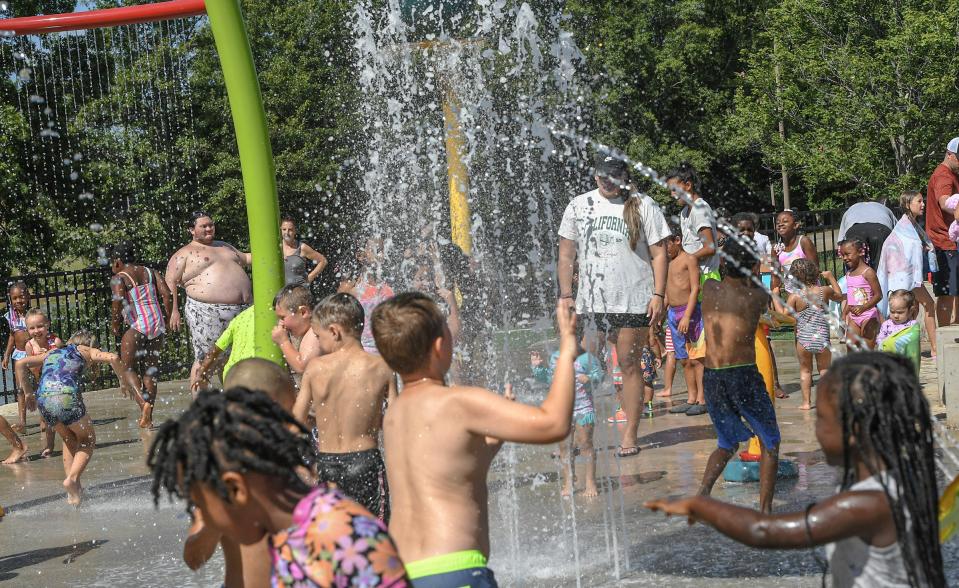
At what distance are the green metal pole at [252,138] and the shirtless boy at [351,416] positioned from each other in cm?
39

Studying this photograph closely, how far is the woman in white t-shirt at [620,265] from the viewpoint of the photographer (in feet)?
24.4

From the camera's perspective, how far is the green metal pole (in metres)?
4.46

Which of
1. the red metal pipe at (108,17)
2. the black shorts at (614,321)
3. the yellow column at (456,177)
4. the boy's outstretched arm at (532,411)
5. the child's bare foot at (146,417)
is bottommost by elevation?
the child's bare foot at (146,417)

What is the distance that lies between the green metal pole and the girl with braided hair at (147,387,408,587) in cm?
209

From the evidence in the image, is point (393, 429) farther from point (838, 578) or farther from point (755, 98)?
point (755, 98)

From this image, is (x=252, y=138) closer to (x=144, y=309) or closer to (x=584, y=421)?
(x=584, y=421)

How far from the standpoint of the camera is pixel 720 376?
6281 millimetres

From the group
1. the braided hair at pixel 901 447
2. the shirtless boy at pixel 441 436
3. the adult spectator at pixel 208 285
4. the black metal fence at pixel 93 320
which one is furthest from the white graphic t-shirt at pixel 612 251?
the black metal fence at pixel 93 320

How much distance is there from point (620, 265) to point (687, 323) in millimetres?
2166

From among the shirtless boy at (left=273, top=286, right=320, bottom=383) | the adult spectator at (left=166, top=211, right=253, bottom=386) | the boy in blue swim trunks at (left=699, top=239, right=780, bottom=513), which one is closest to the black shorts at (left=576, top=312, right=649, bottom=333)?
the boy in blue swim trunks at (left=699, top=239, right=780, bottom=513)

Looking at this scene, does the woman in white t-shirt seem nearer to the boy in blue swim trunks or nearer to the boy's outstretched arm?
the boy in blue swim trunks

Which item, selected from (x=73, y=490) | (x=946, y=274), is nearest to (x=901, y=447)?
(x=73, y=490)

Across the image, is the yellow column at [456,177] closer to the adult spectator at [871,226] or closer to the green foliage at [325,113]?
the green foliage at [325,113]

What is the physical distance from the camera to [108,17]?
711 centimetres
